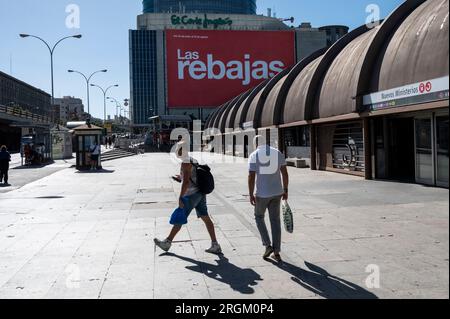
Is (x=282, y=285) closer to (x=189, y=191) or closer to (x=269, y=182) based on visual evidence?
(x=269, y=182)

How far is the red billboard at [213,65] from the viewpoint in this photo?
229 feet

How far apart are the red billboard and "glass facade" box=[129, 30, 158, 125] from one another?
32.0 meters

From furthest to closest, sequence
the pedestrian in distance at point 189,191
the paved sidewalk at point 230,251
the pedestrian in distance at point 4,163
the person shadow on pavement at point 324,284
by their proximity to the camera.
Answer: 1. the pedestrian in distance at point 4,163
2. the pedestrian in distance at point 189,191
3. the paved sidewalk at point 230,251
4. the person shadow on pavement at point 324,284

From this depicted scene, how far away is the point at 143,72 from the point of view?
10350 cm

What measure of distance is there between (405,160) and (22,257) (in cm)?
1432

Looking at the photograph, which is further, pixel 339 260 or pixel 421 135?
pixel 421 135

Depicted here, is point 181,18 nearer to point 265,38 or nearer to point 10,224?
point 265,38

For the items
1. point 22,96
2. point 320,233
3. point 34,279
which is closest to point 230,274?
point 34,279

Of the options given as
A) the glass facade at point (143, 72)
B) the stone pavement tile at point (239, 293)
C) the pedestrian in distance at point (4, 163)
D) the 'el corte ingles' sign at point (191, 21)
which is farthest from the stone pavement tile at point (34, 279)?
the glass facade at point (143, 72)

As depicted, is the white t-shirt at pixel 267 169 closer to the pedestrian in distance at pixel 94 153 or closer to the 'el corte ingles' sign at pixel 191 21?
the pedestrian in distance at pixel 94 153

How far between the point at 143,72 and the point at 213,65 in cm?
3703

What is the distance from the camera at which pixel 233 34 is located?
72.4 meters

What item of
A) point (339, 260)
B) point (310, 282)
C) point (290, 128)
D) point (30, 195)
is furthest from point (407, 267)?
point (290, 128)

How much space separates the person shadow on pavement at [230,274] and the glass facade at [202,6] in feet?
469
